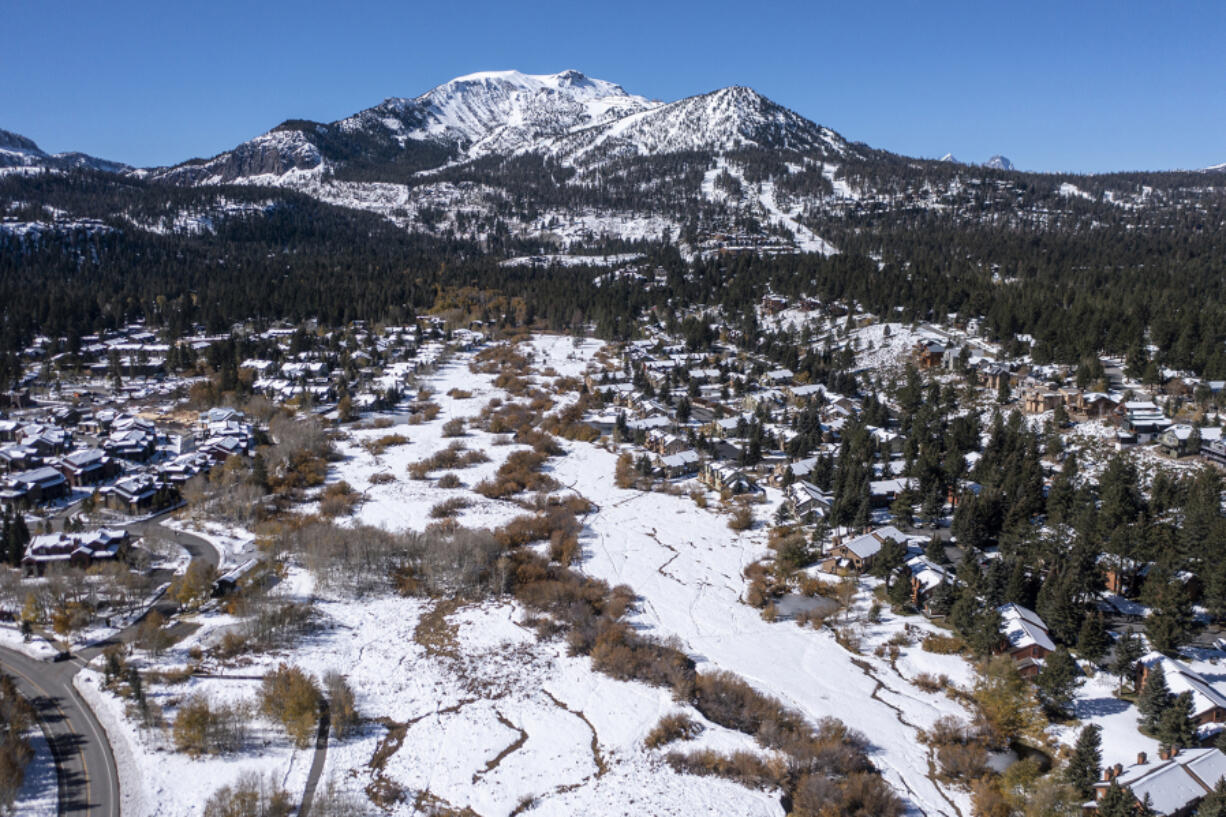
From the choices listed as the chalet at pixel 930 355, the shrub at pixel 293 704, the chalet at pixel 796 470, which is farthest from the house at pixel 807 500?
the chalet at pixel 930 355

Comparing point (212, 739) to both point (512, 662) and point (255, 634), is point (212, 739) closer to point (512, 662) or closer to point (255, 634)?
point (255, 634)

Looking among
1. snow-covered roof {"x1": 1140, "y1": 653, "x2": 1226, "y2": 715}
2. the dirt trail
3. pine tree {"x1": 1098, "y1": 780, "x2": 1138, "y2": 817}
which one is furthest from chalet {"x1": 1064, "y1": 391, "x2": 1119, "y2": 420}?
pine tree {"x1": 1098, "y1": 780, "x2": 1138, "y2": 817}

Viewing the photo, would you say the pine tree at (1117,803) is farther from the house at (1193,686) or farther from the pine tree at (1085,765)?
the house at (1193,686)

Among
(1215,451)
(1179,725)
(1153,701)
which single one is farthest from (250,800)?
(1215,451)

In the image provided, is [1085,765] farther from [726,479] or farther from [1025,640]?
[726,479]

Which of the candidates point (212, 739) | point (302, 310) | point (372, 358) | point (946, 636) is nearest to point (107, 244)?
point (302, 310)
